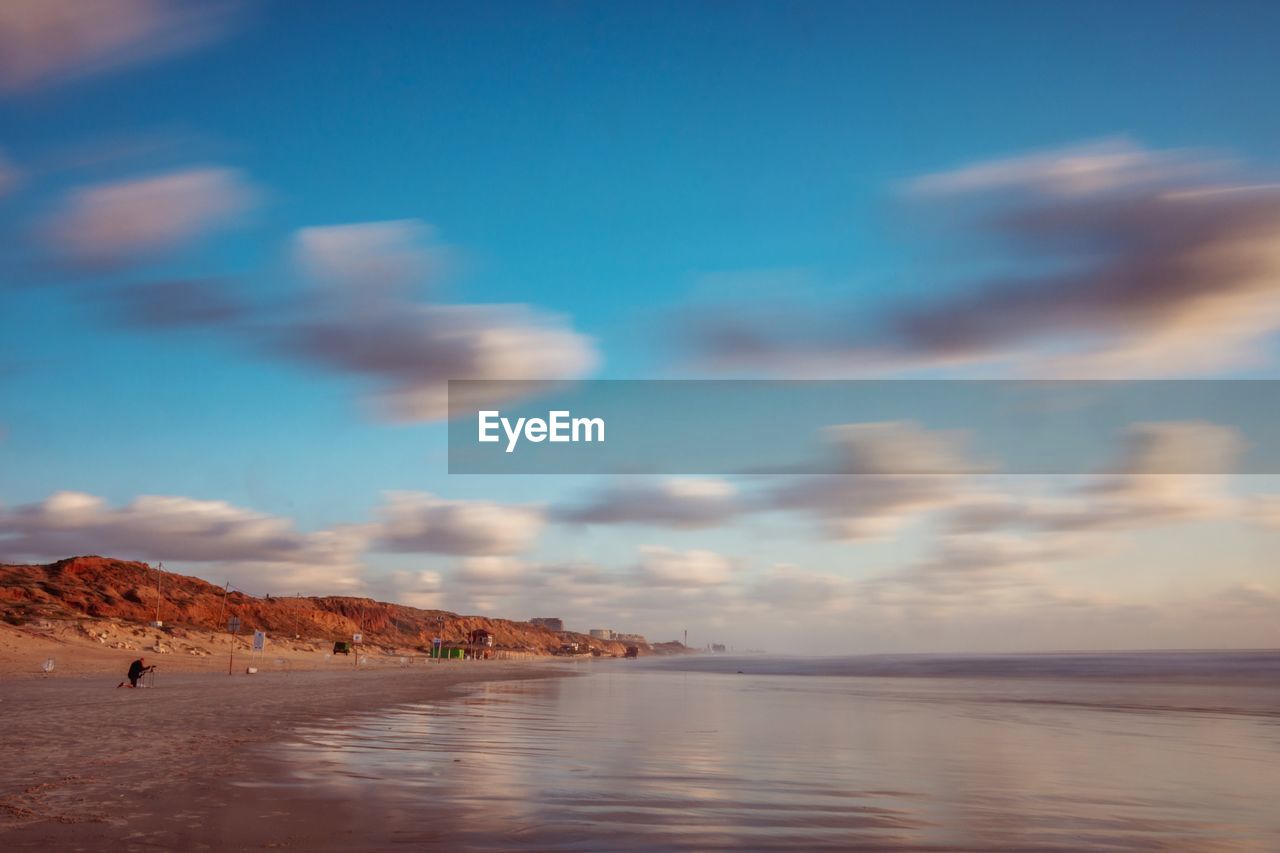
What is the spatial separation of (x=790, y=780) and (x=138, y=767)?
9962 millimetres

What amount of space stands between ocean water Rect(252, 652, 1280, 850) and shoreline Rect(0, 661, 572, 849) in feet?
3.92

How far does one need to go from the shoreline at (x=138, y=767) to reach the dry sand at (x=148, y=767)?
0.02 m

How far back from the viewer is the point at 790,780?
15031mm

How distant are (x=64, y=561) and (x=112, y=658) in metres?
114

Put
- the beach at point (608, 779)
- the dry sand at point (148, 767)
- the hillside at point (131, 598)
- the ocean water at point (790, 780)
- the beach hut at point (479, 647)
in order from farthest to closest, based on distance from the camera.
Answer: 1. the beach hut at point (479, 647)
2. the hillside at point (131, 598)
3. the ocean water at point (790, 780)
4. the beach at point (608, 779)
5. the dry sand at point (148, 767)

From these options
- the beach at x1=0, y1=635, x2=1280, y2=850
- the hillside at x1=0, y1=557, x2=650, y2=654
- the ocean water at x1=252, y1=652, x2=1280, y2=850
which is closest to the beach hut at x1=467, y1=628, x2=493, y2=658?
the hillside at x1=0, y1=557, x2=650, y2=654

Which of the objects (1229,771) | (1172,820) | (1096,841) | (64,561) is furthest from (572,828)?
(64,561)

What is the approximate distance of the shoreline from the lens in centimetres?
963

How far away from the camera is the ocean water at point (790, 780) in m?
10.7

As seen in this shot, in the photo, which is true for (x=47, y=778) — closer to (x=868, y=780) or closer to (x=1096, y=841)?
(x=868, y=780)

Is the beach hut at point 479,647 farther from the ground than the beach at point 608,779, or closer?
closer

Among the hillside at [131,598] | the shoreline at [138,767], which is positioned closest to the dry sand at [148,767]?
the shoreline at [138,767]

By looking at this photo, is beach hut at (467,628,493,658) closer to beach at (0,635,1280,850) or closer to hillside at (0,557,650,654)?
hillside at (0,557,650,654)

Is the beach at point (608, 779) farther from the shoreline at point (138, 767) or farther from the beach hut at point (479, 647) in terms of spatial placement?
the beach hut at point (479, 647)
